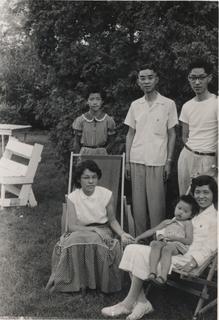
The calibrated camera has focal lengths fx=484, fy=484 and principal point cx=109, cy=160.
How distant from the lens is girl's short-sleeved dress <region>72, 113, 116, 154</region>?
5133 mm

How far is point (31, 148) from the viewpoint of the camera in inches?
281

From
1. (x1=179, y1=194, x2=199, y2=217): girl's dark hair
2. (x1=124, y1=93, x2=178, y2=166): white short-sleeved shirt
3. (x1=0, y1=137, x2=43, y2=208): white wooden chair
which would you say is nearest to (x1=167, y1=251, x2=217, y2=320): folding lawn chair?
(x1=179, y1=194, x2=199, y2=217): girl's dark hair

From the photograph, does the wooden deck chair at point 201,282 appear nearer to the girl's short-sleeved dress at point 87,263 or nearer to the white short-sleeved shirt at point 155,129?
the girl's short-sleeved dress at point 87,263

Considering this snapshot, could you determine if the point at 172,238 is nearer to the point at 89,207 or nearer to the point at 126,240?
the point at 126,240

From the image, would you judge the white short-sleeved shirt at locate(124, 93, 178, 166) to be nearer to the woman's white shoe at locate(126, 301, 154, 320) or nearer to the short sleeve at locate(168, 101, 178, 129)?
the short sleeve at locate(168, 101, 178, 129)

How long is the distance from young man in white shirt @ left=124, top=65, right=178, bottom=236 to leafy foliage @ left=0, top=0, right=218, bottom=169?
1.47 meters

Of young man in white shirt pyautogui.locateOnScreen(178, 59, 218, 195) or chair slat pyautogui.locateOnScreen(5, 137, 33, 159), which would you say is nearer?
young man in white shirt pyautogui.locateOnScreen(178, 59, 218, 195)

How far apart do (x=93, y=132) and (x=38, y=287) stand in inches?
68.9

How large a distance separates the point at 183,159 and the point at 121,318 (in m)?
1.49

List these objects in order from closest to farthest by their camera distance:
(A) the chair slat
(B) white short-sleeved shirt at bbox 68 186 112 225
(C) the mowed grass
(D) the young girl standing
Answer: (C) the mowed grass, (B) white short-sleeved shirt at bbox 68 186 112 225, (D) the young girl standing, (A) the chair slat

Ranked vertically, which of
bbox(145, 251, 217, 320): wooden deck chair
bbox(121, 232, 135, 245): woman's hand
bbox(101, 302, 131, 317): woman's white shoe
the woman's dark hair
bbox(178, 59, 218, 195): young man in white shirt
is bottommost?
bbox(101, 302, 131, 317): woman's white shoe

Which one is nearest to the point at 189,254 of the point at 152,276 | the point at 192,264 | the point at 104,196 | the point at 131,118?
the point at 192,264

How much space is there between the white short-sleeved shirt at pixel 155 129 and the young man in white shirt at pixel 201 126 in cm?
27

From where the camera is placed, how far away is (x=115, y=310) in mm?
3631
